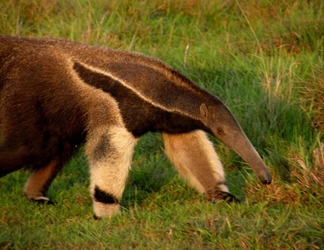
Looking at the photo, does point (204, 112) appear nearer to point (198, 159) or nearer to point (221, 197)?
point (198, 159)

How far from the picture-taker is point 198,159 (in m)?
7.06

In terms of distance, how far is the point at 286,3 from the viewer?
32.3 feet

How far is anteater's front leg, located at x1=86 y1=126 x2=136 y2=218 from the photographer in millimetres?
6578

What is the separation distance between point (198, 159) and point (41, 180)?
4.15 feet

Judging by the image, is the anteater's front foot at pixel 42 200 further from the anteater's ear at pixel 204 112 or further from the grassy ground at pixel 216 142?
the anteater's ear at pixel 204 112

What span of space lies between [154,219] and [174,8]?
166 inches

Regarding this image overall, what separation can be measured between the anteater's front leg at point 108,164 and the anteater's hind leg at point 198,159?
0.54 meters

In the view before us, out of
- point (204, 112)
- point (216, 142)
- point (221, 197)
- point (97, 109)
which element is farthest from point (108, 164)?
point (216, 142)

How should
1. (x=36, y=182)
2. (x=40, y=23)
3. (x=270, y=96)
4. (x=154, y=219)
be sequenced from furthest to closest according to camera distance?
(x=40, y=23) → (x=270, y=96) → (x=36, y=182) → (x=154, y=219)

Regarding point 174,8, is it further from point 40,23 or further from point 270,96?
point 270,96

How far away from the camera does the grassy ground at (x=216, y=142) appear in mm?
5945

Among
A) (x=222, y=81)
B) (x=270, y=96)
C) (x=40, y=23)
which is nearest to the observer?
(x=270, y=96)

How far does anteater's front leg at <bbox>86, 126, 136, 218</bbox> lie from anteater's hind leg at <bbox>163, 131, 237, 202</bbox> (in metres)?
0.54

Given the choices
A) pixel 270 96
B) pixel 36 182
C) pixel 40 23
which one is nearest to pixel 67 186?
pixel 36 182
